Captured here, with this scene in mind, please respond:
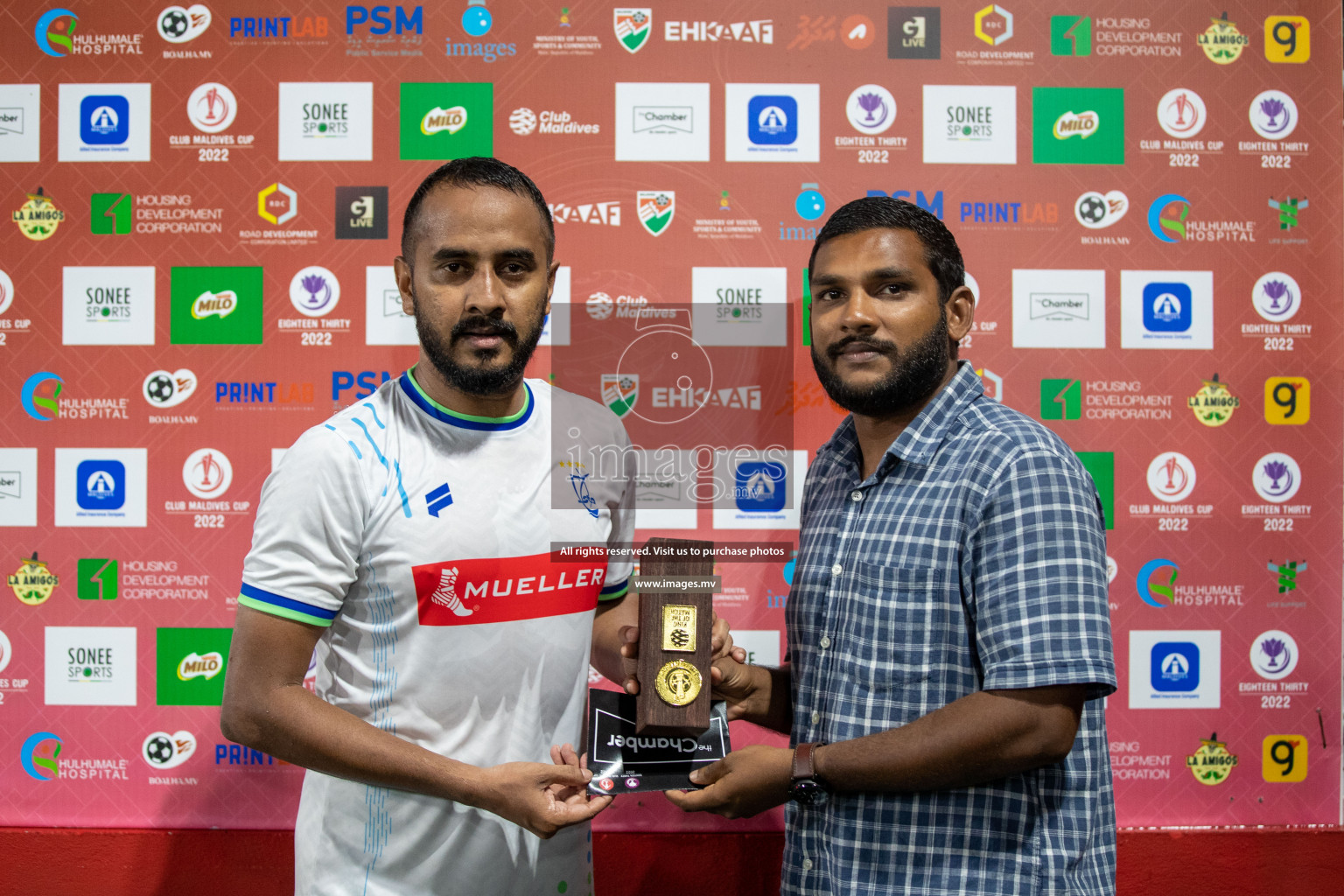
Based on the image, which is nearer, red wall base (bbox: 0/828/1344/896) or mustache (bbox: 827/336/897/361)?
mustache (bbox: 827/336/897/361)

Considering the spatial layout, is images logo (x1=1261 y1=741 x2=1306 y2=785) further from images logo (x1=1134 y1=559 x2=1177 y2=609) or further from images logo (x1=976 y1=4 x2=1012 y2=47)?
images logo (x1=976 y1=4 x2=1012 y2=47)

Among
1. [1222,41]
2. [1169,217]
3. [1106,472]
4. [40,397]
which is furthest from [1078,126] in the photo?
[40,397]

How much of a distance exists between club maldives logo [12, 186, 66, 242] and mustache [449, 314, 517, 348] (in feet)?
5.67

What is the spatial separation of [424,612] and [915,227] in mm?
1183

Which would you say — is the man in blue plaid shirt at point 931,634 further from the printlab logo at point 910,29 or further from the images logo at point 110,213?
the images logo at point 110,213

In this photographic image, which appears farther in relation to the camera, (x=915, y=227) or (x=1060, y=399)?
(x=1060, y=399)

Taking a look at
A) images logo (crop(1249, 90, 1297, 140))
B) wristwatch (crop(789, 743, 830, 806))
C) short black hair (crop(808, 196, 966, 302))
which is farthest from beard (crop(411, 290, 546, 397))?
images logo (crop(1249, 90, 1297, 140))

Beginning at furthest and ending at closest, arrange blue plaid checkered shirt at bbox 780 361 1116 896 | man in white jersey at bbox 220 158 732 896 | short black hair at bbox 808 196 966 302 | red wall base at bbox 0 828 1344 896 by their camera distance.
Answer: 1. red wall base at bbox 0 828 1344 896
2. short black hair at bbox 808 196 966 302
3. man in white jersey at bbox 220 158 732 896
4. blue plaid checkered shirt at bbox 780 361 1116 896

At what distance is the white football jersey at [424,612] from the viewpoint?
1359 millimetres

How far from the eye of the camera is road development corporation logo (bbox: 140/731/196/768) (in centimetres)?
225

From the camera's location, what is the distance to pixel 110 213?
2.26 metres

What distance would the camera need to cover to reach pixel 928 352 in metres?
1.43

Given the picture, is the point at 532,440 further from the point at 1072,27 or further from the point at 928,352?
the point at 1072,27

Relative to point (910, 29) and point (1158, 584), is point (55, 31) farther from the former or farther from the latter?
point (1158, 584)
